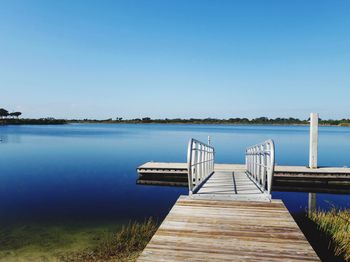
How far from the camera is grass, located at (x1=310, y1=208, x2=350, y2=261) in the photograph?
211 inches

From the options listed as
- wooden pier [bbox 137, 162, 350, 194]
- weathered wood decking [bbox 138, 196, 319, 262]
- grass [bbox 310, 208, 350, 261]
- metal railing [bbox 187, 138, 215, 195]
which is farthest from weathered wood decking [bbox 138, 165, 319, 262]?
wooden pier [bbox 137, 162, 350, 194]

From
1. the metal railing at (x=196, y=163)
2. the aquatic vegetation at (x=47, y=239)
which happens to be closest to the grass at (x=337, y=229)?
the metal railing at (x=196, y=163)

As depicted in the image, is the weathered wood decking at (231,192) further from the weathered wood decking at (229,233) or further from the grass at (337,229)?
the grass at (337,229)

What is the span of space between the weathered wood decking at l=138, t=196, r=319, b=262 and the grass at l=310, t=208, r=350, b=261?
1121 millimetres

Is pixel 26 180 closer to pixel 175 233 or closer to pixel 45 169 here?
pixel 45 169

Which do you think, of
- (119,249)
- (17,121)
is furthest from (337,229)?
(17,121)

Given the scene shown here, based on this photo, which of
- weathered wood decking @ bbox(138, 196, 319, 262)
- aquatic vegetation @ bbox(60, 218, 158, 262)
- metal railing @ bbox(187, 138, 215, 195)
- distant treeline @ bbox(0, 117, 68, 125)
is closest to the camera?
weathered wood decking @ bbox(138, 196, 319, 262)

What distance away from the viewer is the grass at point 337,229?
Result: 17.6 feet

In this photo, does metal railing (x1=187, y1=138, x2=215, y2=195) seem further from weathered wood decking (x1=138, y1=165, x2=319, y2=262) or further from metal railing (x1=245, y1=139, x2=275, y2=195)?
metal railing (x1=245, y1=139, x2=275, y2=195)

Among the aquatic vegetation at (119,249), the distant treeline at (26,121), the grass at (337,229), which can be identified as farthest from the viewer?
the distant treeline at (26,121)

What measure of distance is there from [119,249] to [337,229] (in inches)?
181

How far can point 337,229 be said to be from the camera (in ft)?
20.8

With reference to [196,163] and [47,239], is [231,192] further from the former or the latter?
[47,239]

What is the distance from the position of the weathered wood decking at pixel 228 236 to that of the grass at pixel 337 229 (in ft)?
3.68
